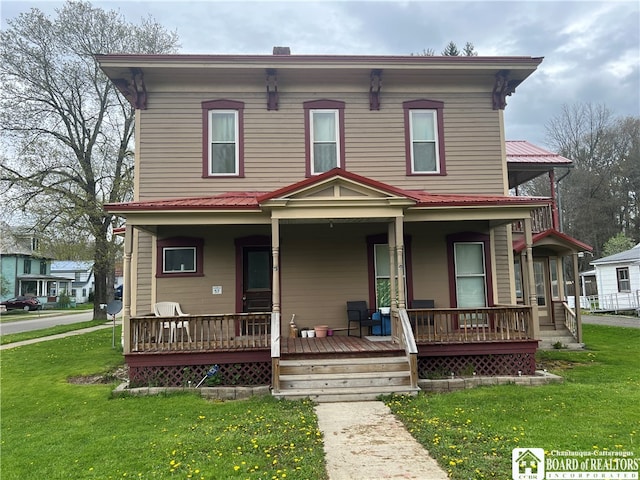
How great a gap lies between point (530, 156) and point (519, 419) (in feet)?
31.0

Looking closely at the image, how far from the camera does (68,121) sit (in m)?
20.8

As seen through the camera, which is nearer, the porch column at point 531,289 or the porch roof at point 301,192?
the porch roof at point 301,192

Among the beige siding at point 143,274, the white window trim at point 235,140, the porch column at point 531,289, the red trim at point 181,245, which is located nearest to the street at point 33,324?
the beige siding at point 143,274

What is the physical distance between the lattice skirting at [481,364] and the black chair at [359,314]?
1538 millimetres

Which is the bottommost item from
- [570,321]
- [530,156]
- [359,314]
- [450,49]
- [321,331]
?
[570,321]

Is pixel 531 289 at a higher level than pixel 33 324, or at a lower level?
higher

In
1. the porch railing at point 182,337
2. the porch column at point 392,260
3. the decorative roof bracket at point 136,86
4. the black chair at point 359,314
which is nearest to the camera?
the porch railing at point 182,337

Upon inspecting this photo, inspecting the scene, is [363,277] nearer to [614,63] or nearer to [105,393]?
[105,393]

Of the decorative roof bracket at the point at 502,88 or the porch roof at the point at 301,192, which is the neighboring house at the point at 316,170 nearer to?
the decorative roof bracket at the point at 502,88

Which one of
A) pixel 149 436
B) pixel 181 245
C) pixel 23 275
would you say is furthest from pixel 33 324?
pixel 149 436

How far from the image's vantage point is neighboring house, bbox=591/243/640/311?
23.3 metres

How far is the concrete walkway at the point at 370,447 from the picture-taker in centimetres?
412

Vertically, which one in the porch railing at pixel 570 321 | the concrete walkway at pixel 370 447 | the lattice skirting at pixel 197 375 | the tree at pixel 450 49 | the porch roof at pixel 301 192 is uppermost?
the tree at pixel 450 49

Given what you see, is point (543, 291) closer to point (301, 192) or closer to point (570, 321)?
point (570, 321)
